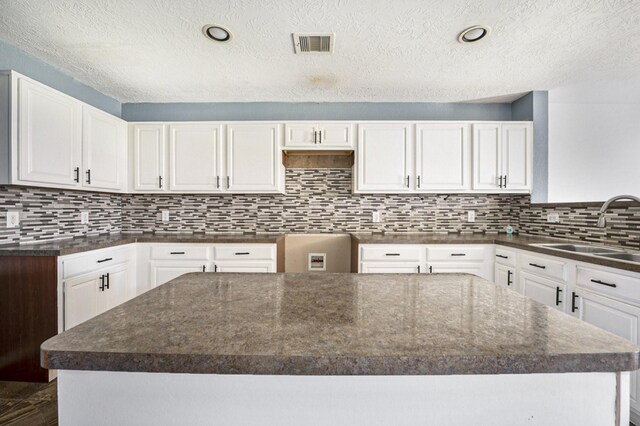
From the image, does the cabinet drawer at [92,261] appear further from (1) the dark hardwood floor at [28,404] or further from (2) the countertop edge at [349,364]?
(2) the countertop edge at [349,364]

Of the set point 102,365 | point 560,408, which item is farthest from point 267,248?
point 560,408

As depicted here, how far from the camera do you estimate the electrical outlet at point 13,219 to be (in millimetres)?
2119

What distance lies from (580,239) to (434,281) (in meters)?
2.31

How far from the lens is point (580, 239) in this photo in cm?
247

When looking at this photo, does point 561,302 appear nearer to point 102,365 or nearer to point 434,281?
point 434,281

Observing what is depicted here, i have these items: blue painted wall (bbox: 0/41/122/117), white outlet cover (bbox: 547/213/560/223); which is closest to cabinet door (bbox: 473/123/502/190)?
white outlet cover (bbox: 547/213/560/223)

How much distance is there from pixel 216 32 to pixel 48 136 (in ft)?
4.98

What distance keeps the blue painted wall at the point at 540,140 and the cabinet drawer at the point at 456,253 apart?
97 centimetres

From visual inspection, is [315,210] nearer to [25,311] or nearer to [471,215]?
[471,215]

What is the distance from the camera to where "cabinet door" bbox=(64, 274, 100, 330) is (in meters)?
2.00

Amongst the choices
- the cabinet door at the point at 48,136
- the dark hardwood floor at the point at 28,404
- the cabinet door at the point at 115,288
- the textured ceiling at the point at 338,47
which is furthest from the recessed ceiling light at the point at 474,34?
the dark hardwood floor at the point at 28,404

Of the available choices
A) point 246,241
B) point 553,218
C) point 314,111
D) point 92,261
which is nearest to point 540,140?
point 553,218

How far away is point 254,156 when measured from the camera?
295cm

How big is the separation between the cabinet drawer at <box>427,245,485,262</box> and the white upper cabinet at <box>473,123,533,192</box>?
0.73m
